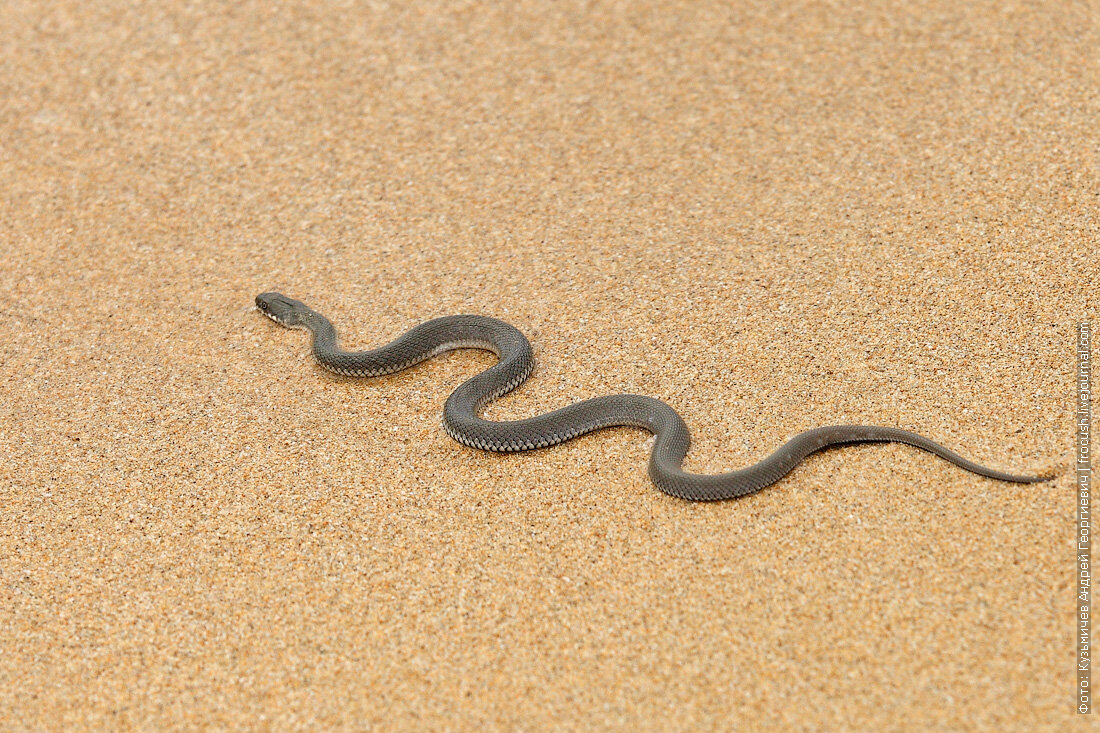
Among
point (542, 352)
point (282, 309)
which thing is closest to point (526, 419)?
point (542, 352)

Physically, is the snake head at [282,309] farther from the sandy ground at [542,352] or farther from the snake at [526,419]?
the sandy ground at [542,352]

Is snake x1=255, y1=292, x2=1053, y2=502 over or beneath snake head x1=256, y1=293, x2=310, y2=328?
beneath

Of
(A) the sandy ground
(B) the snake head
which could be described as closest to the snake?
(B) the snake head

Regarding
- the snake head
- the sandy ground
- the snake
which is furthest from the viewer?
the snake head

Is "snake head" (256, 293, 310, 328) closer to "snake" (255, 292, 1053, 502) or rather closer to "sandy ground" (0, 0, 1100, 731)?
"snake" (255, 292, 1053, 502)

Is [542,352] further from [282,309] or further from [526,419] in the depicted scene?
[282,309]

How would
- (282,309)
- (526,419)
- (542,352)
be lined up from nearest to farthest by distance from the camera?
(526,419)
(542,352)
(282,309)

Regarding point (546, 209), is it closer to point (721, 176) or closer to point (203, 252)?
point (721, 176)
